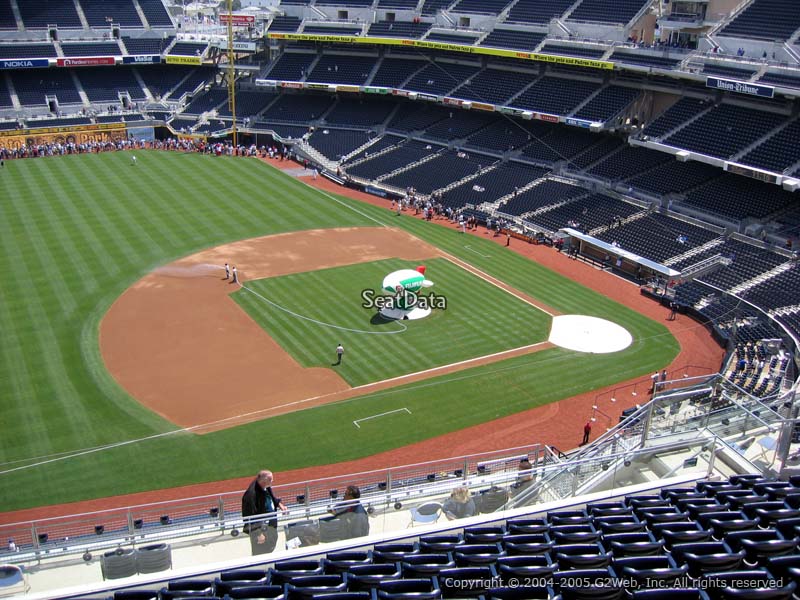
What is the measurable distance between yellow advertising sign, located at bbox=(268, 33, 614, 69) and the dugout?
1449 centimetres

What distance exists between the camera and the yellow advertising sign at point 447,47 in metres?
54.5

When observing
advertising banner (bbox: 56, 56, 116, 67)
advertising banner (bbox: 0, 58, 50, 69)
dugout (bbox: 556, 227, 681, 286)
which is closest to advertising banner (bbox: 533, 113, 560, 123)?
dugout (bbox: 556, 227, 681, 286)

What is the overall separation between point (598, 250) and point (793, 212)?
11.3 m

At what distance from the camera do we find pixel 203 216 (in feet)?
164

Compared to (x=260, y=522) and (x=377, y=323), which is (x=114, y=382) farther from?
(x=260, y=522)

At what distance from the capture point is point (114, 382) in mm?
29594

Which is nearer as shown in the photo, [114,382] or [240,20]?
[114,382]

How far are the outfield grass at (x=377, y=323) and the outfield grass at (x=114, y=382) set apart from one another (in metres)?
1.83

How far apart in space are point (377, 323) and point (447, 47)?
1490 inches

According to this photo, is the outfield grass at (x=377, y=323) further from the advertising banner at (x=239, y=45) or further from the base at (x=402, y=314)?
the advertising banner at (x=239, y=45)

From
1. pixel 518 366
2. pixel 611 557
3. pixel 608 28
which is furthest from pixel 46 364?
pixel 608 28

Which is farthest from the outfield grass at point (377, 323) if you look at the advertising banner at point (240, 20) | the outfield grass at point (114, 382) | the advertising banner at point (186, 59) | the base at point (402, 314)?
the advertising banner at point (240, 20)

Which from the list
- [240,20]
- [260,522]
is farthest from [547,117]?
[260,522]

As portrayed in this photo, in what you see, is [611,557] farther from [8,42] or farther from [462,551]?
[8,42]
